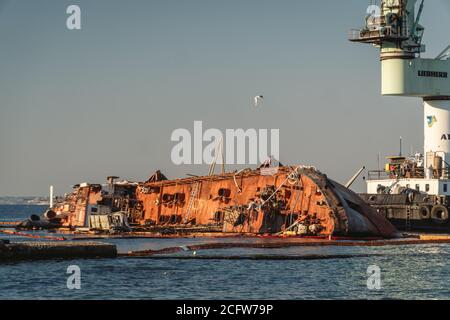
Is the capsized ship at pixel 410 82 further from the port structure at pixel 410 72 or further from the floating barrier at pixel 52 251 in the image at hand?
the floating barrier at pixel 52 251

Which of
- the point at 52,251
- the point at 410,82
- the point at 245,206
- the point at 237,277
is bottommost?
the point at 237,277

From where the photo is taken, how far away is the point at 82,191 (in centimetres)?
8969

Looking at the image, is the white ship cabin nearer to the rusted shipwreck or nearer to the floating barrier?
the rusted shipwreck

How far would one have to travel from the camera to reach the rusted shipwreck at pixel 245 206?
66.9 meters

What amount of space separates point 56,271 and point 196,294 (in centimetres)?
938

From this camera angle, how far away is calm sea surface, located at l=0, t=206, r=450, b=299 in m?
41.0

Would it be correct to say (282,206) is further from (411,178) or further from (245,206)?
(411,178)

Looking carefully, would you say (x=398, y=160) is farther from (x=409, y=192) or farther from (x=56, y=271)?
(x=56, y=271)

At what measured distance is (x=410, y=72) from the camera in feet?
288

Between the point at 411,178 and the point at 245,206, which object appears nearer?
the point at 245,206

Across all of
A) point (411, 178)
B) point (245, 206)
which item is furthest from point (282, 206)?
point (411, 178)

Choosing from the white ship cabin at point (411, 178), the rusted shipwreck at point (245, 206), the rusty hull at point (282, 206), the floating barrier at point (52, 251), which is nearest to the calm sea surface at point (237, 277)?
the floating barrier at point (52, 251)

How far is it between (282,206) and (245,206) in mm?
2843
